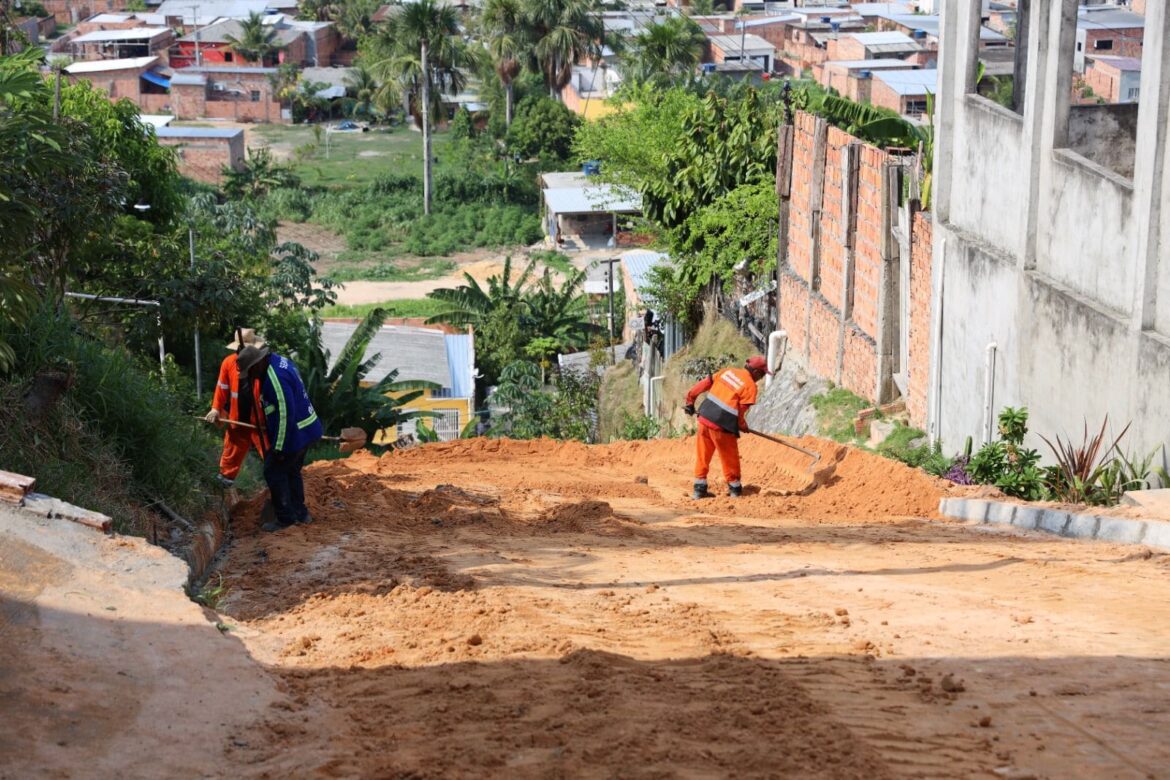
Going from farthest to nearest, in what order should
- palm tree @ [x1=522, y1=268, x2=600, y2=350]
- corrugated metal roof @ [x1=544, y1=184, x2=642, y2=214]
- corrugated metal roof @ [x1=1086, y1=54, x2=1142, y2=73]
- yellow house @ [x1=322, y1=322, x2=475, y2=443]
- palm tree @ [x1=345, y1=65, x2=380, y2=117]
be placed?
1. palm tree @ [x1=345, y1=65, x2=380, y2=117]
2. corrugated metal roof @ [x1=1086, y1=54, x2=1142, y2=73]
3. corrugated metal roof @ [x1=544, y1=184, x2=642, y2=214]
4. palm tree @ [x1=522, y1=268, x2=600, y2=350]
5. yellow house @ [x1=322, y1=322, x2=475, y2=443]

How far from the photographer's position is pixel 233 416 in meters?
11.0

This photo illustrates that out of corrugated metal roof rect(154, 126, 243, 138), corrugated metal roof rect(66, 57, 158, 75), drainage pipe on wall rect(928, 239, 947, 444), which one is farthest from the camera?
corrugated metal roof rect(66, 57, 158, 75)

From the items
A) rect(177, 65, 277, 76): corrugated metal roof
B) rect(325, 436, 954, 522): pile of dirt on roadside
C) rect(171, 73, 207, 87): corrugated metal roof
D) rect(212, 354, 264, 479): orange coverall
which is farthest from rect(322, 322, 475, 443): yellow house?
rect(177, 65, 277, 76): corrugated metal roof

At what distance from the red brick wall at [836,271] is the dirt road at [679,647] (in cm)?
627

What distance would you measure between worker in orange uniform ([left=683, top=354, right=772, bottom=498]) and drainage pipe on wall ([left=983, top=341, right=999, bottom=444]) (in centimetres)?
237

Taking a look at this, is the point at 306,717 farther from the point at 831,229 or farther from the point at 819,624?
the point at 831,229

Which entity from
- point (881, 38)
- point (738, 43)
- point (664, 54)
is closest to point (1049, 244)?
point (664, 54)

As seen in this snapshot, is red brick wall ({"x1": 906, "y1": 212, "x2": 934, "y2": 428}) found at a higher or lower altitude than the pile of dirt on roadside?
higher

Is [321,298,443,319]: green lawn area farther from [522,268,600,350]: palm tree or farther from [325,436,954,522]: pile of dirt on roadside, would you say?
[325,436,954,522]: pile of dirt on roadside

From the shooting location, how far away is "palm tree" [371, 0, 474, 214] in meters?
62.0

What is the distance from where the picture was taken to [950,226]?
631 inches

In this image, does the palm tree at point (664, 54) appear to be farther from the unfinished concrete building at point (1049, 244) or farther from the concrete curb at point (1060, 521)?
the concrete curb at point (1060, 521)

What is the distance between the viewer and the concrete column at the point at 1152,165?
11.5 meters

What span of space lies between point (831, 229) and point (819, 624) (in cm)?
1247
